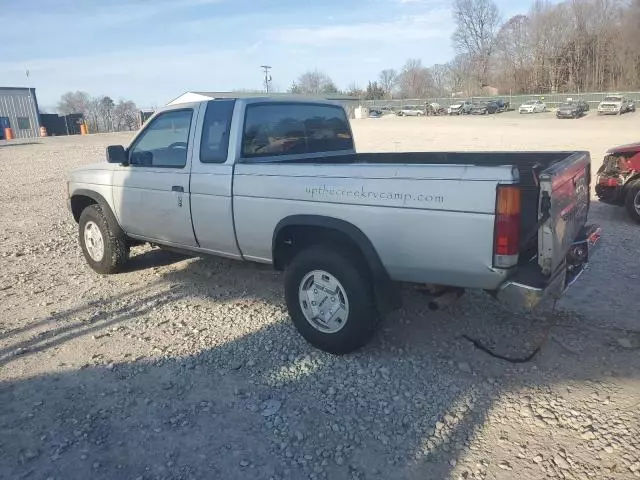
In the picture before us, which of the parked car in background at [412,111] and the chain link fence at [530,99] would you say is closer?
the chain link fence at [530,99]

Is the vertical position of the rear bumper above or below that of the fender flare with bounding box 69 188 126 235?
Result: below

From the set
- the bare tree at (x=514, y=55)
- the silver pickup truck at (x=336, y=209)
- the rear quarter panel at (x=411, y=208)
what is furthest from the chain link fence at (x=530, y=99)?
the rear quarter panel at (x=411, y=208)

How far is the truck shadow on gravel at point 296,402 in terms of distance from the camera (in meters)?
2.79

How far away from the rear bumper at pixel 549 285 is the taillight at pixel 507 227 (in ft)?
0.51

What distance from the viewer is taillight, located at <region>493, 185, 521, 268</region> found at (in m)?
2.89

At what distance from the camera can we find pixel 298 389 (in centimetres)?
348

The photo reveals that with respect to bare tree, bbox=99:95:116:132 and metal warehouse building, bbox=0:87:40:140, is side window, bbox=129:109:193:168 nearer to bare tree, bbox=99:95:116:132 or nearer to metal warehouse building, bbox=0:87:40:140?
metal warehouse building, bbox=0:87:40:140

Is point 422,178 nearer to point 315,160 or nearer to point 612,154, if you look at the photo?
point 315,160

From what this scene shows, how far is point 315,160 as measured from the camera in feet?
16.2

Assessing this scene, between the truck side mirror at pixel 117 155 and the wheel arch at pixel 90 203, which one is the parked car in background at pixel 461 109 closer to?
the wheel arch at pixel 90 203

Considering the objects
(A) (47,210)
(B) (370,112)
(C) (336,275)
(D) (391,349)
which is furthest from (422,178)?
(B) (370,112)

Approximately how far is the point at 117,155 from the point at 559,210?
4.17 m

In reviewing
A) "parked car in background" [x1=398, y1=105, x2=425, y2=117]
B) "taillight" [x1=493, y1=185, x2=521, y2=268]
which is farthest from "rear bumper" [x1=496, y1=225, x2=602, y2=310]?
"parked car in background" [x1=398, y1=105, x2=425, y2=117]

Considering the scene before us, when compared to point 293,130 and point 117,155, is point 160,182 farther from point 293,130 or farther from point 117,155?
point 293,130
